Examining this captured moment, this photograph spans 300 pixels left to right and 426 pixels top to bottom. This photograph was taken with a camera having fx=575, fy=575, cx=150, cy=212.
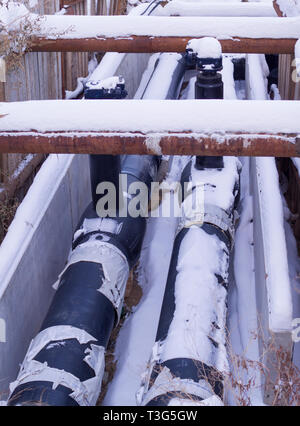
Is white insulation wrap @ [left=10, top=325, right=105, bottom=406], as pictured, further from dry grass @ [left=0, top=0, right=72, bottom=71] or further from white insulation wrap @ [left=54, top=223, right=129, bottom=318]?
dry grass @ [left=0, top=0, right=72, bottom=71]

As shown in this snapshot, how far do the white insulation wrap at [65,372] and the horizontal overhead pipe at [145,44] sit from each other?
3926 millimetres

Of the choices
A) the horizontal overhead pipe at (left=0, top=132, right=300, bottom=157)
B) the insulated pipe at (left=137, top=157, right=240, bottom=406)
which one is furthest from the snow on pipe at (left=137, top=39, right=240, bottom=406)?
the horizontal overhead pipe at (left=0, top=132, right=300, bottom=157)

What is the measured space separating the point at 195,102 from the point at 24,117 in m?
1.29

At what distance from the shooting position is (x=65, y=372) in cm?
450

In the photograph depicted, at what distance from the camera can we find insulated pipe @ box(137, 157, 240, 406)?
4.41 meters

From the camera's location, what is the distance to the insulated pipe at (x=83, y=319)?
4430 millimetres

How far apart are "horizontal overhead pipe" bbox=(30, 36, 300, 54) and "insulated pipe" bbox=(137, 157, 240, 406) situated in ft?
6.39

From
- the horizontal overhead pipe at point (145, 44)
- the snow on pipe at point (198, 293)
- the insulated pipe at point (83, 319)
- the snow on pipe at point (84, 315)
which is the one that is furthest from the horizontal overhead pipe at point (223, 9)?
the insulated pipe at point (83, 319)

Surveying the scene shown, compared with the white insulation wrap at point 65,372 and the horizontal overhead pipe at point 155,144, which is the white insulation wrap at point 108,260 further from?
the horizontal overhead pipe at point 155,144

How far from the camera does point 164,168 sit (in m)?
9.19

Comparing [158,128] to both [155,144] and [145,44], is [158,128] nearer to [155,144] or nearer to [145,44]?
[155,144]
